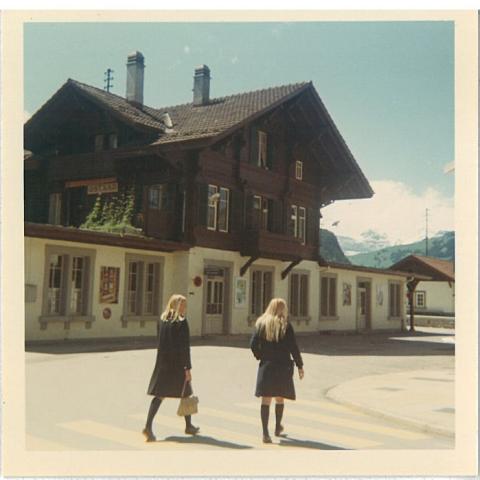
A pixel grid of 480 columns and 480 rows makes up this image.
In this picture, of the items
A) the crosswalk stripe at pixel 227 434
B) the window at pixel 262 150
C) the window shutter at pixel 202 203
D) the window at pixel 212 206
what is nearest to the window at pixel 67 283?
the window shutter at pixel 202 203

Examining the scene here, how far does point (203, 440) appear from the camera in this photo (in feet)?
28.6

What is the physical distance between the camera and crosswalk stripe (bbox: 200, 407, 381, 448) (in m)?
8.85

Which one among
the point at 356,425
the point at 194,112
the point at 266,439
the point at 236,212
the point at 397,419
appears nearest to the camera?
the point at 266,439

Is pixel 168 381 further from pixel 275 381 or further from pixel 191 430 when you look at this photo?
pixel 275 381

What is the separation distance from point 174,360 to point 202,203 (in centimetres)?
1694

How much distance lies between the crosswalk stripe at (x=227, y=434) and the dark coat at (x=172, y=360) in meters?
0.66

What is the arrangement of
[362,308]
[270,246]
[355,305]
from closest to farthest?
1. [270,246]
2. [355,305]
3. [362,308]

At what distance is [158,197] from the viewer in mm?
25672

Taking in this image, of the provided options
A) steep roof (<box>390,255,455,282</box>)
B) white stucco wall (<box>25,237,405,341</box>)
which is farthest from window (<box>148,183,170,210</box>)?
steep roof (<box>390,255,455,282</box>)

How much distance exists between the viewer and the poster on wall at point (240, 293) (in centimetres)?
2637

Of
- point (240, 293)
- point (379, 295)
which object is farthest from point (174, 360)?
point (379, 295)

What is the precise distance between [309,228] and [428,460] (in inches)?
903

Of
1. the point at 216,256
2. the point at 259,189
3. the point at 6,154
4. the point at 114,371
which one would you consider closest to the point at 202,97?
the point at 259,189

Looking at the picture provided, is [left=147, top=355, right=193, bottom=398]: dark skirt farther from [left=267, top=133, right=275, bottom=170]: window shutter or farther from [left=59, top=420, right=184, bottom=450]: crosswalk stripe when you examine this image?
[left=267, top=133, right=275, bottom=170]: window shutter
